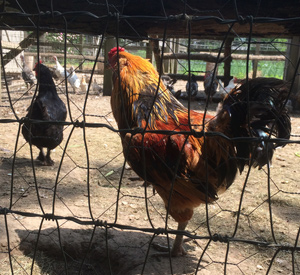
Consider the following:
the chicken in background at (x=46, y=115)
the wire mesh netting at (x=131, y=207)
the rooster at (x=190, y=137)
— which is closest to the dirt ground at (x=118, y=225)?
the wire mesh netting at (x=131, y=207)

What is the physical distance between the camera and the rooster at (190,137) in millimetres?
1818

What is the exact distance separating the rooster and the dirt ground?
0.24 meters

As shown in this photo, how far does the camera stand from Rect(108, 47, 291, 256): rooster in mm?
1818

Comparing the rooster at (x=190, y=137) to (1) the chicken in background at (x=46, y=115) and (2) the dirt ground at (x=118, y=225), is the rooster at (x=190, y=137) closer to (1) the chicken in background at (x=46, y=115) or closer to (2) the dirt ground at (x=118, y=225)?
(2) the dirt ground at (x=118, y=225)

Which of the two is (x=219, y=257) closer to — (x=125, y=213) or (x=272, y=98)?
(x=125, y=213)

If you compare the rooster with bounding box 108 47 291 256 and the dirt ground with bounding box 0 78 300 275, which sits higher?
the rooster with bounding box 108 47 291 256

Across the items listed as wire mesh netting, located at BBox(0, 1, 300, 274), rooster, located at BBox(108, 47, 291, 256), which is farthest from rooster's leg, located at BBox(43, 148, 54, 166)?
rooster, located at BBox(108, 47, 291, 256)

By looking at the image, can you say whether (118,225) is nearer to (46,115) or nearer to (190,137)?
(190,137)

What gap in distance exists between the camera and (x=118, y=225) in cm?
148

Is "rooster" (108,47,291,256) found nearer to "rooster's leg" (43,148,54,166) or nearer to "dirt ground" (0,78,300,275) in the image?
"dirt ground" (0,78,300,275)

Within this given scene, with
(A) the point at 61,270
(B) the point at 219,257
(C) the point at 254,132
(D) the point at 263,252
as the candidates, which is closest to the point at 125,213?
(A) the point at 61,270

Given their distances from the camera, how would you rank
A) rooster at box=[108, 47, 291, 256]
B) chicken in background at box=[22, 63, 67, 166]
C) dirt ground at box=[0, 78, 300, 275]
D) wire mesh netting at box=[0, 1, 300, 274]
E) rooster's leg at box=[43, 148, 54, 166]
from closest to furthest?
wire mesh netting at box=[0, 1, 300, 274]
rooster at box=[108, 47, 291, 256]
dirt ground at box=[0, 78, 300, 275]
chicken in background at box=[22, 63, 67, 166]
rooster's leg at box=[43, 148, 54, 166]

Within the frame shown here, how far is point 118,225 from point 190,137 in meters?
0.95

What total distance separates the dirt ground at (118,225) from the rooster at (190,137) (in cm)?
24
